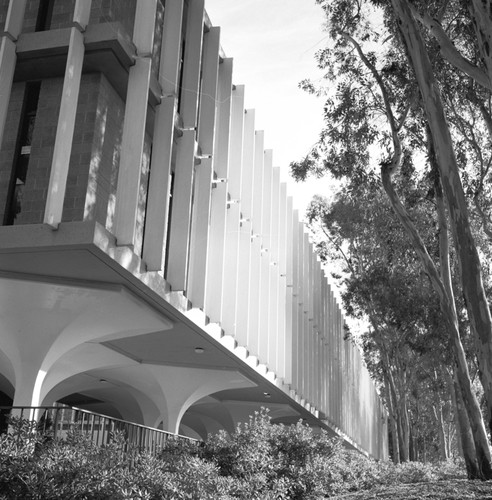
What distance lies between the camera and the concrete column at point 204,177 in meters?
14.9

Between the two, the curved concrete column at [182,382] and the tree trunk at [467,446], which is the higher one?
the curved concrete column at [182,382]

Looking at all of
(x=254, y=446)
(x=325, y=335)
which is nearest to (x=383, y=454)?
(x=325, y=335)

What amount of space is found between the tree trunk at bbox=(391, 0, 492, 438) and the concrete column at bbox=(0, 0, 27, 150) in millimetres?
7275

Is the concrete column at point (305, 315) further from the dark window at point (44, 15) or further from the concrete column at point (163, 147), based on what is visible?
the dark window at point (44, 15)

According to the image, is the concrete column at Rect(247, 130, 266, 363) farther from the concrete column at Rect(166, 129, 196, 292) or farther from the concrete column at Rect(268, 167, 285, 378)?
the concrete column at Rect(166, 129, 196, 292)

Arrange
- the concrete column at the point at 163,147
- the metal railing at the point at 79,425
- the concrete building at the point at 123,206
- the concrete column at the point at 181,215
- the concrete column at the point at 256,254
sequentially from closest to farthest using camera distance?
the metal railing at the point at 79,425 → the concrete building at the point at 123,206 → the concrete column at the point at 163,147 → the concrete column at the point at 181,215 → the concrete column at the point at 256,254

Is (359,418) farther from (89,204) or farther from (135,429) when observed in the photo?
(89,204)

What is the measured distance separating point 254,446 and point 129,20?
9.45 m

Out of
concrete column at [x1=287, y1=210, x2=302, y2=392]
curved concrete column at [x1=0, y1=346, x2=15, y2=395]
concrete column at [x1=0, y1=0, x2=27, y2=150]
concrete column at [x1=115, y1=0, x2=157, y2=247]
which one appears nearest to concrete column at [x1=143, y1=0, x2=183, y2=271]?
concrete column at [x1=115, y1=0, x2=157, y2=247]

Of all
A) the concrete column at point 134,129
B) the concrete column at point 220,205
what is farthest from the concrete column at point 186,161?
the concrete column at point 220,205

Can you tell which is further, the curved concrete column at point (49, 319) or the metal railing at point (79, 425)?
the curved concrete column at point (49, 319)

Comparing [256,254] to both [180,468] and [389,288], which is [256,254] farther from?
[180,468]

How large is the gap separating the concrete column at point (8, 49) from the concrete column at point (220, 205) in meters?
6.31

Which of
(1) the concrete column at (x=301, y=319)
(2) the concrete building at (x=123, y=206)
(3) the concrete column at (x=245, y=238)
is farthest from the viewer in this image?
(1) the concrete column at (x=301, y=319)
